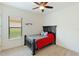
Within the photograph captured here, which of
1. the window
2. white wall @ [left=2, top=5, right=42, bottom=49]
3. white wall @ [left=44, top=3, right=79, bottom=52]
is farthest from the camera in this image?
the window

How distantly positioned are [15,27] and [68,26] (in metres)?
3.14

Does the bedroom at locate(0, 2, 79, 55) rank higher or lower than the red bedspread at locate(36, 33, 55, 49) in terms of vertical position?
higher

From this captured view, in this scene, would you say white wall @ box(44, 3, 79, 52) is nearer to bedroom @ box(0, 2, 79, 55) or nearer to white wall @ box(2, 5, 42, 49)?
bedroom @ box(0, 2, 79, 55)

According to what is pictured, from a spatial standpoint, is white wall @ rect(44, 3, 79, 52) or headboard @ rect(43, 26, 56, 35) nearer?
white wall @ rect(44, 3, 79, 52)

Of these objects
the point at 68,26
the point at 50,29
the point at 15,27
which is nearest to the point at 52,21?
the point at 50,29

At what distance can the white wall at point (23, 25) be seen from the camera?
425 cm

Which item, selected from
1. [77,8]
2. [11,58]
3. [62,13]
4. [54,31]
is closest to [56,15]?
[62,13]

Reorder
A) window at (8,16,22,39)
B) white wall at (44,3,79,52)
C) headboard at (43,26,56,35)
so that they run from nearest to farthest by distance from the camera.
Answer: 1. white wall at (44,3,79,52)
2. window at (8,16,22,39)
3. headboard at (43,26,56,35)

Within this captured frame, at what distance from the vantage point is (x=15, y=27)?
4.90 m

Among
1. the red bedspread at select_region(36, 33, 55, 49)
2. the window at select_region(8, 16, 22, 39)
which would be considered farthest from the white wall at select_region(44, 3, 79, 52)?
the window at select_region(8, 16, 22, 39)

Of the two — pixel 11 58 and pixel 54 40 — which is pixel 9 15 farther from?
pixel 11 58

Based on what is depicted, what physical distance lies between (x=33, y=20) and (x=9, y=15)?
1864mm

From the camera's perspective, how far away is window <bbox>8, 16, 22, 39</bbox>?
4.63 meters

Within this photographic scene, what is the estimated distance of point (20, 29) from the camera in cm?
510
